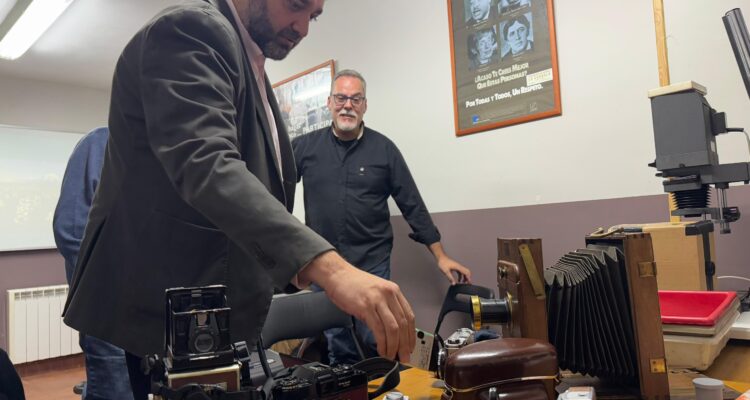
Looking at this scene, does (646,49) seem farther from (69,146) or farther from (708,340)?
(69,146)

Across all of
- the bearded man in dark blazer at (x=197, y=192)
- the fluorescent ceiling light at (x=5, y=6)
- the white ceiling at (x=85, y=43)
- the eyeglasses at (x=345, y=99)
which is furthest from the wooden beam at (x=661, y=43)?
the fluorescent ceiling light at (x=5, y=6)

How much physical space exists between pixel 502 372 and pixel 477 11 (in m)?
2.22

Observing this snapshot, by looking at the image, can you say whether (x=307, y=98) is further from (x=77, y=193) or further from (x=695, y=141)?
(x=695, y=141)

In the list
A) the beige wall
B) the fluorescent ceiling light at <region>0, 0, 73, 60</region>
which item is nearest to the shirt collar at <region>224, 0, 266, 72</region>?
the fluorescent ceiling light at <region>0, 0, 73, 60</region>

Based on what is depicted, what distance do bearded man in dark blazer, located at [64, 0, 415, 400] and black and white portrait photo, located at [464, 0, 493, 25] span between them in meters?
1.65

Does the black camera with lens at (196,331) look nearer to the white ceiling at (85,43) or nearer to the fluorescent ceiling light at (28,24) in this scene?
the fluorescent ceiling light at (28,24)

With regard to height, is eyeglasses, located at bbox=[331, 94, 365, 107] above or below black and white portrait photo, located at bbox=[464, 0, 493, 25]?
below

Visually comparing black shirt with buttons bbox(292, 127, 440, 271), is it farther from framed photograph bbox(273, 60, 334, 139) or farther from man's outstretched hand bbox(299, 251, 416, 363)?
man's outstretched hand bbox(299, 251, 416, 363)

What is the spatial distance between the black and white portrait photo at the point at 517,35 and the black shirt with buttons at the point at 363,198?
0.77 meters

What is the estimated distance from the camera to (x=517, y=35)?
8.00ft

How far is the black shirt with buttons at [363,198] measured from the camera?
2.71 metres

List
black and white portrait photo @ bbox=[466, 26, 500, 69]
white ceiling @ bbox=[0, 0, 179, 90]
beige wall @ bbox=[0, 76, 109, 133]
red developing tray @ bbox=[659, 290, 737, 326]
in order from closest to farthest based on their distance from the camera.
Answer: red developing tray @ bbox=[659, 290, 737, 326], black and white portrait photo @ bbox=[466, 26, 500, 69], white ceiling @ bbox=[0, 0, 179, 90], beige wall @ bbox=[0, 76, 109, 133]

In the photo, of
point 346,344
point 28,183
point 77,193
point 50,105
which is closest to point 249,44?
point 77,193

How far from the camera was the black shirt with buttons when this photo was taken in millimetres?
2707
